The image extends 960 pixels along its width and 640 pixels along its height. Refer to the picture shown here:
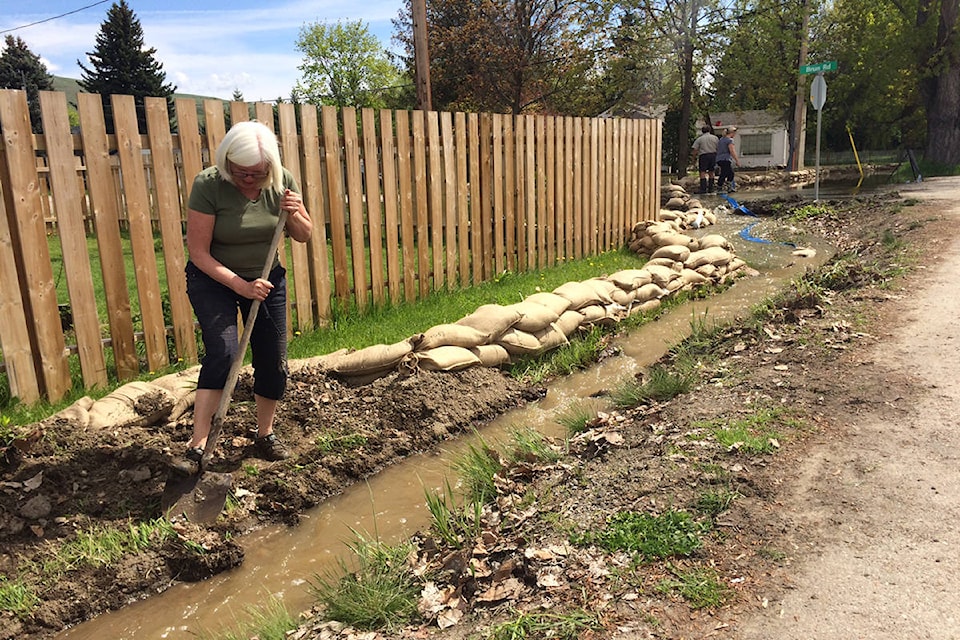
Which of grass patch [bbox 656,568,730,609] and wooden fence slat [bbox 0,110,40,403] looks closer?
grass patch [bbox 656,568,730,609]

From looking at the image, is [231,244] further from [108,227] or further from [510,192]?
[510,192]

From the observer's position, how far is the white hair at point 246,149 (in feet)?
10.6

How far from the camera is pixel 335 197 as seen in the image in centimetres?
603

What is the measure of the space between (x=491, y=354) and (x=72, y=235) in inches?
116

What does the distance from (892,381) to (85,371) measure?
16.5ft

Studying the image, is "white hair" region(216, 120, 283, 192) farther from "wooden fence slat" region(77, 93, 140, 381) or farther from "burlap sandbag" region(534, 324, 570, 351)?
"burlap sandbag" region(534, 324, 570, 351)

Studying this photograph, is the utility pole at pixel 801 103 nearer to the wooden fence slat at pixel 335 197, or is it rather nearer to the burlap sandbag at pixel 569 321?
the burlap sandbag at pixel 569 321

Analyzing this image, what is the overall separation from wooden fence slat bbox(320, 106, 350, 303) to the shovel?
262 centimetres

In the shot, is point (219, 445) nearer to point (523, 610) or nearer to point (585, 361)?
point (523, 610)

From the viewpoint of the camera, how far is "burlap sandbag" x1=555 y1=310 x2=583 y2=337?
19.5ft

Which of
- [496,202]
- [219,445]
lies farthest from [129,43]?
[219,445]

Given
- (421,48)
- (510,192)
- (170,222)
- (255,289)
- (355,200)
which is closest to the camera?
(255,289)

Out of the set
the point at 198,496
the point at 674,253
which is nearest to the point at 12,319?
the point at 198,496

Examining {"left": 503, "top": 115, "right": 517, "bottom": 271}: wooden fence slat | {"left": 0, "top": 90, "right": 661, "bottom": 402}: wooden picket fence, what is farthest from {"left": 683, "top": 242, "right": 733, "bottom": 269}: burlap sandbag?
{"left": 503, "top": 115, "right": 517, "bottom": 271}: wooden fence slat
